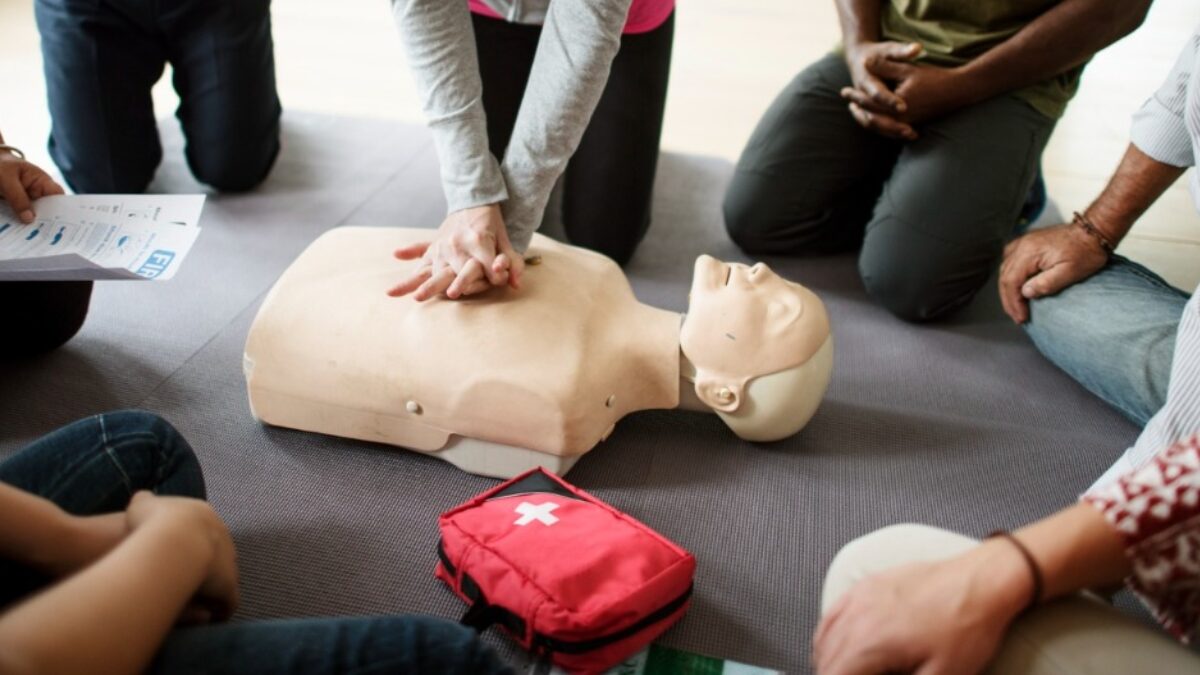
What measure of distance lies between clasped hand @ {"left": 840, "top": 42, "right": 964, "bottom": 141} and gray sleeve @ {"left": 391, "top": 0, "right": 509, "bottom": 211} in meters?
0.77

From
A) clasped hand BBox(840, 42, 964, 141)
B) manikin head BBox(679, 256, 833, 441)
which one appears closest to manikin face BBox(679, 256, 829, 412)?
manikin head BBox(679, 256, 833, 441)

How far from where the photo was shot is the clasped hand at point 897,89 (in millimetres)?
1641

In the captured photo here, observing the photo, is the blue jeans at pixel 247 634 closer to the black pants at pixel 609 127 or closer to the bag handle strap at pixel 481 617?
the bag handle strap at pixel 481 617

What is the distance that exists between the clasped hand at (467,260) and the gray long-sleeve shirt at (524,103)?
0.04m

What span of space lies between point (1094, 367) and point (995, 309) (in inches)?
12.6

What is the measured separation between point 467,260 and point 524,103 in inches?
11.8

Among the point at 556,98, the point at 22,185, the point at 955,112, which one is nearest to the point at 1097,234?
the point at 955,112

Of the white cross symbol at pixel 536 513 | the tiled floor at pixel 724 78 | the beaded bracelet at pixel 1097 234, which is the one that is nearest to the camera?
the white cross symbol at pixel 536 513

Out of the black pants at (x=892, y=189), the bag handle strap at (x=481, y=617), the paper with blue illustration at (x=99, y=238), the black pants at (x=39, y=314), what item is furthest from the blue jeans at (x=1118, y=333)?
the black pants at (x=39, y=314)

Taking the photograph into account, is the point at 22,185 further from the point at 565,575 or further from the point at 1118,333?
the point at 1118,333

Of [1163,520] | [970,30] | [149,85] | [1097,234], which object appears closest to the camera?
[1163,520]

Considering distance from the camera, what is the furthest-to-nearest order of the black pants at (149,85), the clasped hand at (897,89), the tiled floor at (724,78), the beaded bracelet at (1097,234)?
the tiled floor at (724,78) → the black pants at (149,85) → the clasped hand at (897,89) → the beaded bracelet at (1097,234)

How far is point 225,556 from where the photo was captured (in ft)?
2.91

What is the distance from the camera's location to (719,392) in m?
1.26
